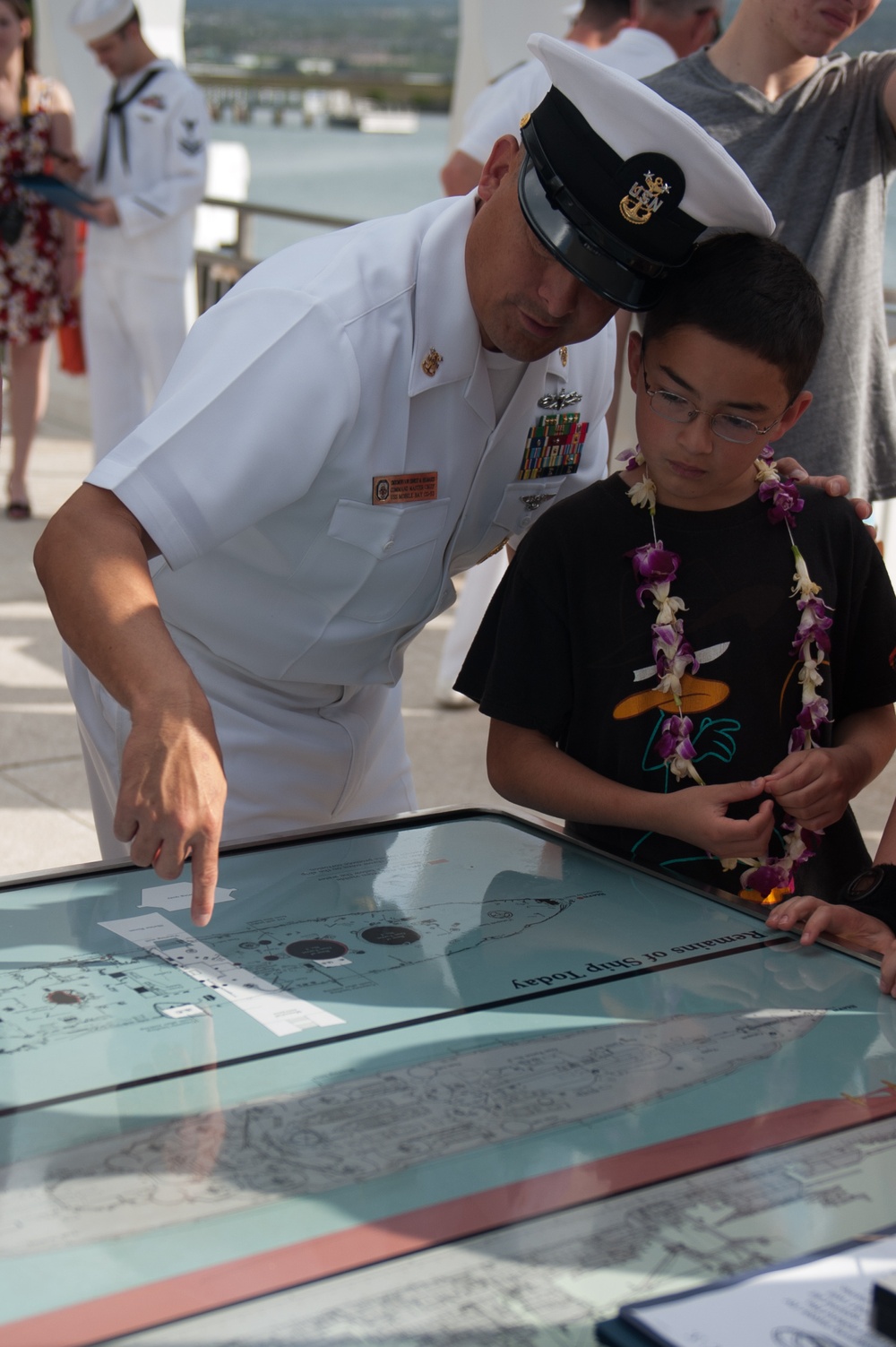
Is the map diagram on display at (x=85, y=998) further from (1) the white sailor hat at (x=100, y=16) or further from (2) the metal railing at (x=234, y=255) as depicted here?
(2) the metal railing at (x=234, y=255)

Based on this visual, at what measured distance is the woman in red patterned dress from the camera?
5.71 meters

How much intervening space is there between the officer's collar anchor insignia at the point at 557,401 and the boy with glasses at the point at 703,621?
16cm

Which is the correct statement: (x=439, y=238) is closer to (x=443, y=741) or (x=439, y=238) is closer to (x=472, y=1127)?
(x=472, y=1127)

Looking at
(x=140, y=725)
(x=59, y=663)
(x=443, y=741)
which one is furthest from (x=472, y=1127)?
(x=59, y=663)

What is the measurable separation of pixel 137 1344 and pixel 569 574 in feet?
3.45

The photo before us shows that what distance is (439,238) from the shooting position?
166cm

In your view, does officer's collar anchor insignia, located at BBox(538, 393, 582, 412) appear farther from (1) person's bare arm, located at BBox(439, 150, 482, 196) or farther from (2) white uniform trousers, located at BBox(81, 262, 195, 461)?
(2) white uniform trousers, located at BBox(81, 262, 195, 461)

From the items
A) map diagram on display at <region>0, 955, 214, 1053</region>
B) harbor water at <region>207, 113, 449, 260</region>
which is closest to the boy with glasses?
map diagram on display at <region>0, 955, 214, 1053</region>

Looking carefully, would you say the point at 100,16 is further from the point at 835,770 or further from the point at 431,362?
the point at 835,770

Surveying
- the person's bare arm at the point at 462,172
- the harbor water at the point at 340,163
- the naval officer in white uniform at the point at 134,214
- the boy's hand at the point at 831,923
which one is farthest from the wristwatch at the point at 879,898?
the harbor water at the point at 340,163

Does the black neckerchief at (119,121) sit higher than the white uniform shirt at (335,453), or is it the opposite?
the black neckerchief at (119,121)

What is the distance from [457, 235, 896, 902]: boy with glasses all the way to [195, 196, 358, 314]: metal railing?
16.8ft

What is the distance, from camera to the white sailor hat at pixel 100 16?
5.30 metres

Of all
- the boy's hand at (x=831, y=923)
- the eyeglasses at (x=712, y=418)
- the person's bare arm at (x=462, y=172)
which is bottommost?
the boy's hand at (x=831, y=923)
